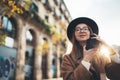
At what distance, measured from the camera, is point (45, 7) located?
83.7 feet

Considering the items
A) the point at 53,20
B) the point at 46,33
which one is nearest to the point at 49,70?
the point at 46,33

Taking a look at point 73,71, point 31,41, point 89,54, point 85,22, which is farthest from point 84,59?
point 31,41

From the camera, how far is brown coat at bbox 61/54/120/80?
2252 millimetres

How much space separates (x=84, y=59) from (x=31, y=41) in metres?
19.6

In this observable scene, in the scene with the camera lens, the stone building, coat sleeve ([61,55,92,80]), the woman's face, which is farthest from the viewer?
the stone building

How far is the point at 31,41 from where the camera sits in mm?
21641

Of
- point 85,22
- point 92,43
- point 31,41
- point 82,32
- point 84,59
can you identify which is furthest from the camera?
point 31,41

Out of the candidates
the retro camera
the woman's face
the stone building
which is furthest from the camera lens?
the stone building

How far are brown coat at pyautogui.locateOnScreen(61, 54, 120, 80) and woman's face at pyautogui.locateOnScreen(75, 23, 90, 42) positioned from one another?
216mm

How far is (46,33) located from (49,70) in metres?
4.05

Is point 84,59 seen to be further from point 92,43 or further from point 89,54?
point 92,43

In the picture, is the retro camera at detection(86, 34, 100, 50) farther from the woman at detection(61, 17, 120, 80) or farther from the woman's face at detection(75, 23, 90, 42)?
the woman's face at detection(75, 23, 90, 42)

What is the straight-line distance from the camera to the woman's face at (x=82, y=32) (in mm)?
2578

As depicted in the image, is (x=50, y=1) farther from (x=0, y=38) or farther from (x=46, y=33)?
(x=0, y=38)
